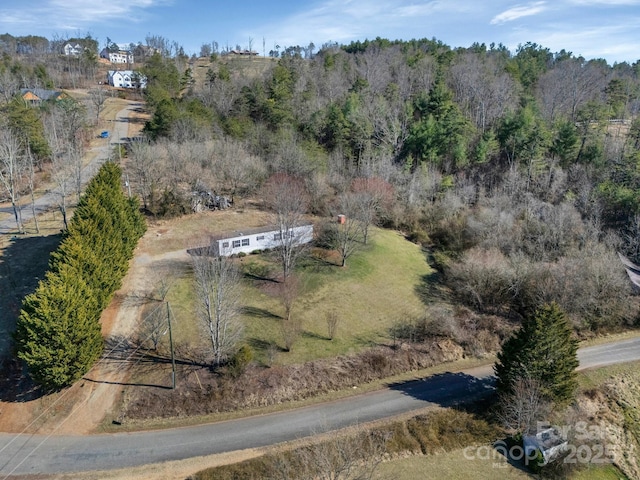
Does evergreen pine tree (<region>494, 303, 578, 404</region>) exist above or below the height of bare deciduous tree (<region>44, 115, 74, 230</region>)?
below

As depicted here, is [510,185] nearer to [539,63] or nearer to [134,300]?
[134,300]

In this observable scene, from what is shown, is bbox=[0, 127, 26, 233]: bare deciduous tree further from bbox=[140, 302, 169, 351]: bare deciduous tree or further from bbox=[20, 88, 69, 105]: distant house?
bbox=[20, 88, 69, 105]: distant house

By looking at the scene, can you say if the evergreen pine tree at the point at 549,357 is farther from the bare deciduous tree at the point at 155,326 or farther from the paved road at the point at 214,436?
the bare deciduous tree at the point at 155,326

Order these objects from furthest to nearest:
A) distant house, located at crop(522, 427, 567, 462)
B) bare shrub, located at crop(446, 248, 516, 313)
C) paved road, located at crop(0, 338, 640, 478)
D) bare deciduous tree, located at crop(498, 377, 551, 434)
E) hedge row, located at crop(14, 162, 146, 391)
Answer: bare shrub, located at crop(446, 248, 516, 313), bare deciduous tree, located at crop(498, 377, 551, 434), hedge row, located at crop(14, 162, 146, 391), distant house, located at crop(522, 427, 567, 462), paved road, located at crop(0, 338, 640, 478)

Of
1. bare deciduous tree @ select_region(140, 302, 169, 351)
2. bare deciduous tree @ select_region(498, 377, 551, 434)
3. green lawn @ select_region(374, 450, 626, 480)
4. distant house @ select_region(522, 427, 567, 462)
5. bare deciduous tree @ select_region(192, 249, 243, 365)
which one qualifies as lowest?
green lawn @ select_region(374, 450, 626, 480)

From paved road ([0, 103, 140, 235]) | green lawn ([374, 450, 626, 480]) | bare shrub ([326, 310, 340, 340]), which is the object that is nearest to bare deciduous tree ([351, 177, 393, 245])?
bare shrub ([326, 310, 340, 340])

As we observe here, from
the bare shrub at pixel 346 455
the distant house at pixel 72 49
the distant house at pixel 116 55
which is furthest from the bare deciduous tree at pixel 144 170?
the distant house at pixel 116 55

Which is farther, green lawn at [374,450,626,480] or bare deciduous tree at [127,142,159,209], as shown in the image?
bare deciduous tree at [127,142,159,209]
